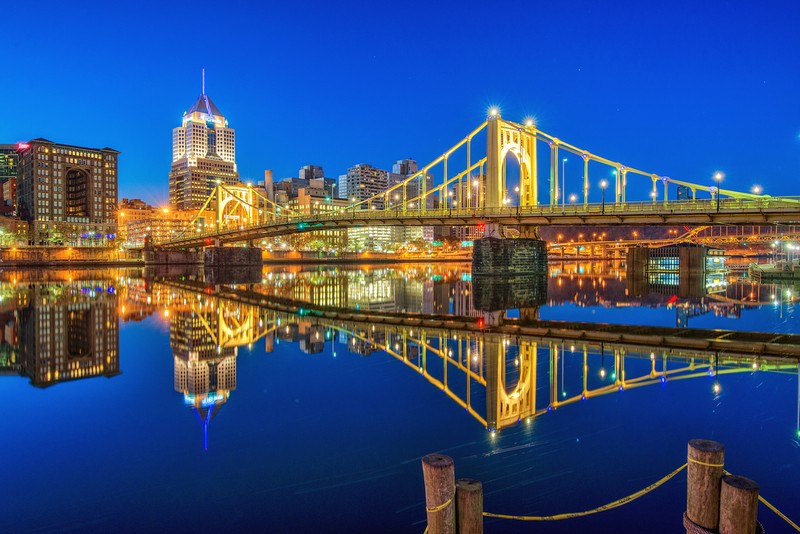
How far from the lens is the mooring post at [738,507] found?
4.53m

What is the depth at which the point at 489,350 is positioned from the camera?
1476 cm

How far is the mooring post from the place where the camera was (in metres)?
4.53

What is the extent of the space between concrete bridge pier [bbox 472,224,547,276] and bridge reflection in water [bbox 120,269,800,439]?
76.4 ft

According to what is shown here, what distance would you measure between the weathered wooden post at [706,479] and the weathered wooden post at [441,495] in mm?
2025

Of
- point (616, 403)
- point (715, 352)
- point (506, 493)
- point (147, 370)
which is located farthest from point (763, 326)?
point (147, 370)

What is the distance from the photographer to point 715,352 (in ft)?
48.9

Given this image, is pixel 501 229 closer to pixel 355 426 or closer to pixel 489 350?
pixel 489 350

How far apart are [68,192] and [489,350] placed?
7084 inches

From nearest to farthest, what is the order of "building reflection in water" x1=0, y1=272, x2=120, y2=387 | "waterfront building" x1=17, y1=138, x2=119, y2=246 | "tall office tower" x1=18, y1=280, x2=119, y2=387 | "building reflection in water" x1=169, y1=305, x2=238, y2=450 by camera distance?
"building reflection in water" x1=169, y1=305, x2=238, y2=450
"tall office tower" x1=18, y1=280, x2=119, y2=387
"building reflection in water" x1=0, y1=272, x2=120, y2=387
"waterfront building" x1=17, y1=138, x2=119, y2=246

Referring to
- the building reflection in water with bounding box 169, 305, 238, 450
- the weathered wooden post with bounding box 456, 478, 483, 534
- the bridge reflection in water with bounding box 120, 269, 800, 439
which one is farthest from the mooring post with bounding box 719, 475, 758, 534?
→ the building reflection in water with bounding box 169, 305, 238, 450

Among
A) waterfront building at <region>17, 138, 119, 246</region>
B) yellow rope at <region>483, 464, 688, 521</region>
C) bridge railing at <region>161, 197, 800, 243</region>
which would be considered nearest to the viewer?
yellow rope at <region>483, 464, 688, 521</region>

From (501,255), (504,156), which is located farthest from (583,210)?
(504,156)

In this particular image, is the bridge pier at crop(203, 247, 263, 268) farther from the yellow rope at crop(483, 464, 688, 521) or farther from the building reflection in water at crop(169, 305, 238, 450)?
the yellow rope at crop(483, 464, 688, 521)

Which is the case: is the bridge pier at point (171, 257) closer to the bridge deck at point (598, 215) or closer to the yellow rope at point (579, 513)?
the bridge deck at point (598, 215)
